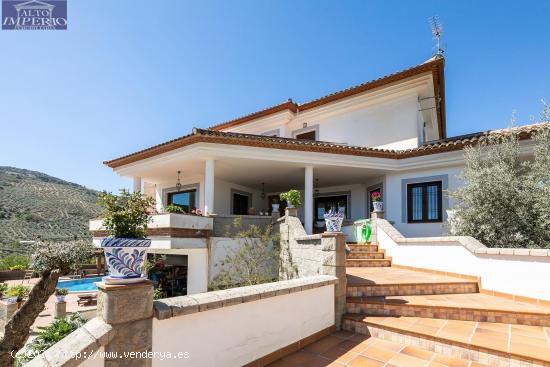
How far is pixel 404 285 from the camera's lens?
219 inches

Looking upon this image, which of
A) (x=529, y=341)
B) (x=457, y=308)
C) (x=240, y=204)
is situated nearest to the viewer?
(x=529, y=341)

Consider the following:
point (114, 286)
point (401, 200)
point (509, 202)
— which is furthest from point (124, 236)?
point (401, 200)

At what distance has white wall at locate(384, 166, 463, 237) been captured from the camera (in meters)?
10.5

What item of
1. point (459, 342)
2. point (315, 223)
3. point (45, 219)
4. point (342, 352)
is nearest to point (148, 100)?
point (315, 223)

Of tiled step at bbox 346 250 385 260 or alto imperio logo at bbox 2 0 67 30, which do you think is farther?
tiled step at bbox 346 250 385 260

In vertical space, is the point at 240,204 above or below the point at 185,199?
below

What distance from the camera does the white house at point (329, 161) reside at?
1012 centimetres

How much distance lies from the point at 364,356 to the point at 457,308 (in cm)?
206

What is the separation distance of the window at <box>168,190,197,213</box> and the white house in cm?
6

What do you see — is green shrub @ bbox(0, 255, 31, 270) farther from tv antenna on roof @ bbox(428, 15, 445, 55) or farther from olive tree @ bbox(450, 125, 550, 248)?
tv antenna on roof @ bbox(428, 15, 445, 55)

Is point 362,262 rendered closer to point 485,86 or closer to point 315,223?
point 315,223

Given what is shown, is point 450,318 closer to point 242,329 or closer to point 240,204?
point 242,329

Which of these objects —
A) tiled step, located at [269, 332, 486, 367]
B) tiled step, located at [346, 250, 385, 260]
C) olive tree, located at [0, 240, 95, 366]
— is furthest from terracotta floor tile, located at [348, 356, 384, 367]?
olive tree, located at [0, 240, 95, 366]

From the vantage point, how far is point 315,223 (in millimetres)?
15227
